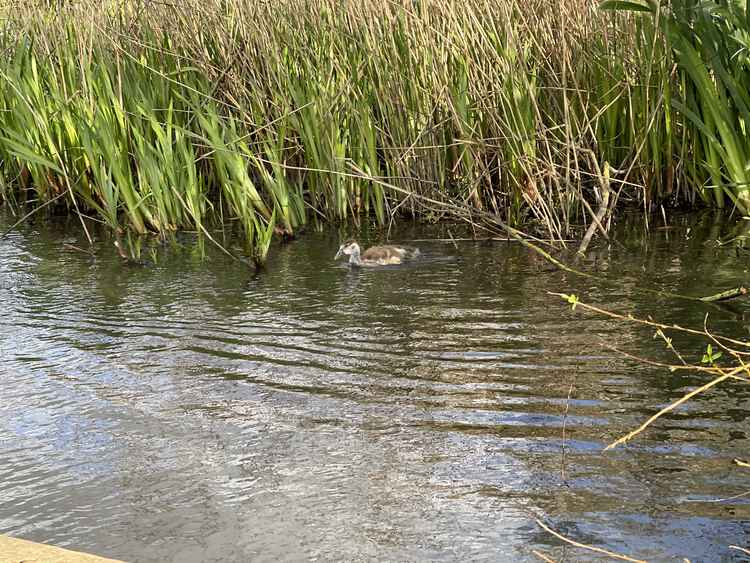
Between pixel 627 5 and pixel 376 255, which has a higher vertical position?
pixel 627 5

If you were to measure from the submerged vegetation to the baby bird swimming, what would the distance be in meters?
0.52

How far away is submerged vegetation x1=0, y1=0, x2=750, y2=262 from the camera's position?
8055 millimetres

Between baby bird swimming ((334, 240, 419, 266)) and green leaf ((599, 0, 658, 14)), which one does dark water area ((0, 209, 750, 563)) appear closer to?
baby bird swimming ((334, 240, 419, 266))

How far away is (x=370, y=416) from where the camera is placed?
4758 millimetres

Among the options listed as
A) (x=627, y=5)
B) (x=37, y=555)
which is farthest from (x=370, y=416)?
(x=627, y=5)

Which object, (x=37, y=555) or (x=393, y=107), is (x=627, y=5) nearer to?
(x=393, y=107)

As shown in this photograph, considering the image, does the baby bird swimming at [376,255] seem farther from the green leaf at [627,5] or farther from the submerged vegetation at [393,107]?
the green leaf at [627,5]

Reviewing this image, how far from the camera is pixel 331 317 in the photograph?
258 inches

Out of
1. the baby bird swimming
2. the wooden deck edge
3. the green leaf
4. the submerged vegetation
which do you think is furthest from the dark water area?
the green leaf

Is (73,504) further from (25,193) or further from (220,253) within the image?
(25,193)

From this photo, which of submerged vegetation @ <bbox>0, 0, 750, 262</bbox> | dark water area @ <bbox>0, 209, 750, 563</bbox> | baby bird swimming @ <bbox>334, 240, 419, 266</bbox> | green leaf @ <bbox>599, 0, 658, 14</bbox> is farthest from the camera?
submerged vegetation @ <bbox>0, 0, 750, 262</bbox>

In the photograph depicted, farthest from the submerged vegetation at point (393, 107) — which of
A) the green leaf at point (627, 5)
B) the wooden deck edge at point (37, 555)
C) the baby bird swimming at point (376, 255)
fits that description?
the wooden deck edge at point (37, 555)

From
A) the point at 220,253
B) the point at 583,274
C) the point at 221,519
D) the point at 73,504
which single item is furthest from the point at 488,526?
the point at 220,253

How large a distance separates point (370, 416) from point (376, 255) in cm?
313
